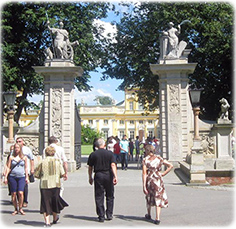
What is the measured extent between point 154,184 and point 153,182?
0.15 feet

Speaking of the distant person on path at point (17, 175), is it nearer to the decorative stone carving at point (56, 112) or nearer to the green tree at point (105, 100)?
the decorative stone carving at point (56, 112)

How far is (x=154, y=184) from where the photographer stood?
7.95 metres

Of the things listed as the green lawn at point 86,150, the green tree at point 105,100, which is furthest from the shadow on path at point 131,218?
the green tree at point 105,100

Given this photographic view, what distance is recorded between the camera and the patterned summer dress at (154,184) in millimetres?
7859

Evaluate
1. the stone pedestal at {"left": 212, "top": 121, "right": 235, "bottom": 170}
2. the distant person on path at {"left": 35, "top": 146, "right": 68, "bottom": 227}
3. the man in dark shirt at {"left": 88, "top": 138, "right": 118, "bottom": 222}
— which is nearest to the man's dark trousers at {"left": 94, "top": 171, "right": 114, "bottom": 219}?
the man in dark shirt at {"left": 88, "top": 138, "right": 118, "bottom": 222}

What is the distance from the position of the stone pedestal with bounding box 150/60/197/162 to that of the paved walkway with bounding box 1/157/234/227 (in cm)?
463

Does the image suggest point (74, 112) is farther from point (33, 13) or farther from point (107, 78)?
point (107, 78)

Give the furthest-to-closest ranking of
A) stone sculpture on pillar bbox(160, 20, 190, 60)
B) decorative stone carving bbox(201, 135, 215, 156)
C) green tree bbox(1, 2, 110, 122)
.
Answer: green tree bbox(1, 2, 110, 122)
stone sculpture on pillar bbox(160, 20, 190, 60)
decorative stone carving bbox(201, 135, 215, 156)

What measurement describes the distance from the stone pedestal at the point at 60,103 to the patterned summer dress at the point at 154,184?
10.5 m

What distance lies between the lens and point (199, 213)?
8.66 metres

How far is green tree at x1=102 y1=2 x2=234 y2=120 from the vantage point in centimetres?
2553

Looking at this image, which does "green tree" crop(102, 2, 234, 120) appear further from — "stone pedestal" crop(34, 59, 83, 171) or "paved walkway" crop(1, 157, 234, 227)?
"paved walkway" crop(1, 157, 234, 227)

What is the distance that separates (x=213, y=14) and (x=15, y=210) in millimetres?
21084

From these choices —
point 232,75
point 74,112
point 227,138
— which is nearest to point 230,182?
point 227,138
